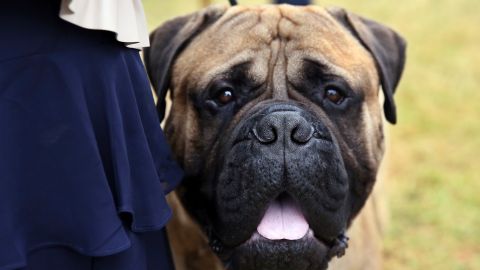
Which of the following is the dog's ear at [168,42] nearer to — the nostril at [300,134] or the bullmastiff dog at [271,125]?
the bullmastiff dog at [271,125]

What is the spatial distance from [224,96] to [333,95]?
296 millimetres

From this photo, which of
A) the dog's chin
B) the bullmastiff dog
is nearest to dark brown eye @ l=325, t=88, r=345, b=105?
the bullmastiff dog

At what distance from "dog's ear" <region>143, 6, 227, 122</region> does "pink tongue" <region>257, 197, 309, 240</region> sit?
0.51m

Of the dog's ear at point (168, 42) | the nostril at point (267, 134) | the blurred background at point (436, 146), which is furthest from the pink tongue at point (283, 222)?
the blurred background at point (436, 146)

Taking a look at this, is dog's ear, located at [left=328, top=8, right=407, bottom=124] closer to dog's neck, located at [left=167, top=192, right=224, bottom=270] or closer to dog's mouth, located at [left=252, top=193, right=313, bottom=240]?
dog's mouth, located at [left=252, top=193, right=313, bottom=240]

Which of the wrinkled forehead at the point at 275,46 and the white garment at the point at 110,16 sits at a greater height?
A: the white garment at the point at 110,16

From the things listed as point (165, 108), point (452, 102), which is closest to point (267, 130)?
point (165, 108)

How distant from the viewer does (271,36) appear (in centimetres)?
209

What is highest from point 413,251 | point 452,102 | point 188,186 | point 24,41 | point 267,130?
point 24,41

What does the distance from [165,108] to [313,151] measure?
24.8 inches

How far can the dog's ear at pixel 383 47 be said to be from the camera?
221cm

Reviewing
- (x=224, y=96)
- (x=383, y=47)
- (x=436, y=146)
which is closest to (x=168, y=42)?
(x=224, y=96)

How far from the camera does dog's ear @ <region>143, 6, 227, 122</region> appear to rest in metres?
2.19

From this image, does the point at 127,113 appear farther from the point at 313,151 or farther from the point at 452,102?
the point at 452,102
